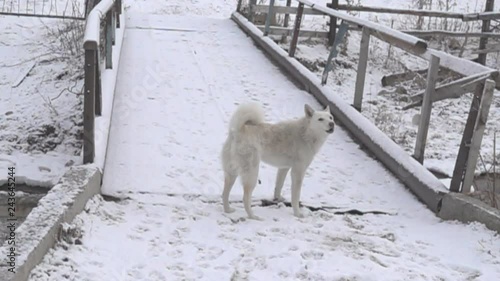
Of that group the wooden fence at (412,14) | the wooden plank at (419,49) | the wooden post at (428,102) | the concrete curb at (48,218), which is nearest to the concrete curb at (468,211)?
the wooden post at (428,102)

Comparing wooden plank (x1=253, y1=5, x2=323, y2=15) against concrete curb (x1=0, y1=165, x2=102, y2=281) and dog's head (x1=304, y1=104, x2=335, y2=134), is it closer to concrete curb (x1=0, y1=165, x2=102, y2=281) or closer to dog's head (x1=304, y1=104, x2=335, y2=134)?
dog's head (x1=304, y1=104, x2=335, y2=134)

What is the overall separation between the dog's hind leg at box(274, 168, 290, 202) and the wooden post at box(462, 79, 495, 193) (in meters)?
1.65

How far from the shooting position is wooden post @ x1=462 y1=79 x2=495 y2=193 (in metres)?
4.97

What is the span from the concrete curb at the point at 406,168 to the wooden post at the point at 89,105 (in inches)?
124

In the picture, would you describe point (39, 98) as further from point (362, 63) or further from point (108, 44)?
point (362, 63)

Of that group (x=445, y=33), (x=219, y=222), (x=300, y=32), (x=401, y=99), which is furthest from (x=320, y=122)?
(x=445, y=33)

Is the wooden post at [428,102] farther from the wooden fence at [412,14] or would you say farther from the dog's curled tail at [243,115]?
the wooden fence at [412,14]

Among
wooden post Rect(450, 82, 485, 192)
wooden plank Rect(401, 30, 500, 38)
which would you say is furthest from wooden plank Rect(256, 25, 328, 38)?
wooden post Rect(450, 82, 485, 192)

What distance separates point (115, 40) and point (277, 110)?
3538 mm

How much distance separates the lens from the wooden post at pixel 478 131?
4969mm

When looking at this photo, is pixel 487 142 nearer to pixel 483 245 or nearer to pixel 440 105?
pixel 440 105

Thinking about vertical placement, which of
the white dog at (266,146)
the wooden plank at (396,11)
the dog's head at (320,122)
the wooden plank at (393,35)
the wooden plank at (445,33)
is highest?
the wooden plank at (396,11)

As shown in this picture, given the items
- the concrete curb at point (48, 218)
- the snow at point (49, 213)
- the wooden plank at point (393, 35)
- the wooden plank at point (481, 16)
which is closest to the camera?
the concrete curb at point (48, 218)

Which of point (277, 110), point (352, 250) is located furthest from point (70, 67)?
point (352, 250)
